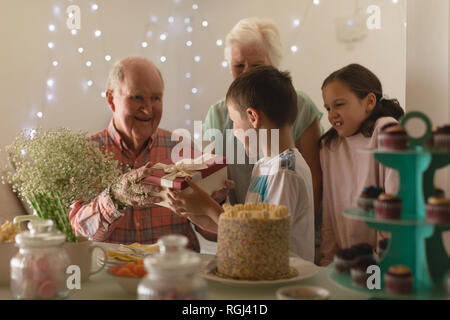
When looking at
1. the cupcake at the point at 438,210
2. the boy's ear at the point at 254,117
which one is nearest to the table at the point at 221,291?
the cupcake at the point at 438,210

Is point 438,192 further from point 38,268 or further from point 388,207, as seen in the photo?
point 38,268

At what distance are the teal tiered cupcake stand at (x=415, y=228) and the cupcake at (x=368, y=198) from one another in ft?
0.04

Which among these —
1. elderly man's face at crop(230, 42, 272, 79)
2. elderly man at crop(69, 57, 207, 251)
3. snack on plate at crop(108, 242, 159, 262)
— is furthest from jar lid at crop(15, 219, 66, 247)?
elderly man's face at crop(230, 42, 272, 79)

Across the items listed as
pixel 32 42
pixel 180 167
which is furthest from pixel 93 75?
pixel 180 167

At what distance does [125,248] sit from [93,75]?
2.25m

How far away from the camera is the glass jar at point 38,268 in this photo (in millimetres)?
1042

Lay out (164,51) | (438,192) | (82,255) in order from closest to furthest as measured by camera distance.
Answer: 1. (438,192)
2. (82,255)
3. (164,51)

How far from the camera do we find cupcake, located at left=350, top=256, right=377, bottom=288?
3.21 ft

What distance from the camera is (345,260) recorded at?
3.35ft

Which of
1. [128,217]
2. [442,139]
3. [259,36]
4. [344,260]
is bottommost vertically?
[128,217]

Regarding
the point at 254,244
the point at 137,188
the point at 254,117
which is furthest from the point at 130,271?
the point at 254,117

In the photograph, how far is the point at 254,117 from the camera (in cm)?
176

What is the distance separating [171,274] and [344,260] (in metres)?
0.35

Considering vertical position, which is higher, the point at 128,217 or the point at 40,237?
the point at 40,237
